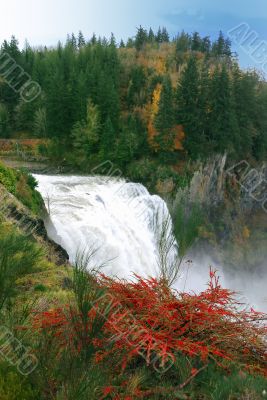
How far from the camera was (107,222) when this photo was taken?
17.5 metres

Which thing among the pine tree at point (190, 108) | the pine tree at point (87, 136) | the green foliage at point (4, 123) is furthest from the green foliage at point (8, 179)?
the green foliage at point (4, 123)

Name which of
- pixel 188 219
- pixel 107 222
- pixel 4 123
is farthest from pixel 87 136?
pixel 107 222

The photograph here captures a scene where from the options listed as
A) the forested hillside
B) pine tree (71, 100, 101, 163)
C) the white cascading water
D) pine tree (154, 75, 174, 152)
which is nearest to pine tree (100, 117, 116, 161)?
the forested hillside

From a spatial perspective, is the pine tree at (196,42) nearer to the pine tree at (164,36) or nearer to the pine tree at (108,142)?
the pine tree at (164,36)

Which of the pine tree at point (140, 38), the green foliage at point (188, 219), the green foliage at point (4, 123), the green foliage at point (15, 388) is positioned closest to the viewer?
the green foliage at point (15, 388)

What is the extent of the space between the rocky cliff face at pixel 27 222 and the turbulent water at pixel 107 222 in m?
0.85

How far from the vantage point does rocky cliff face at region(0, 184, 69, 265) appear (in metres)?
10.6

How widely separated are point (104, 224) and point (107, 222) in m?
0.39

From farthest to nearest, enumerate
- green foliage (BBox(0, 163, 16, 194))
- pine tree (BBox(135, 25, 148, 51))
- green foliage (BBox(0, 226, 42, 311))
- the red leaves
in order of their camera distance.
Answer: pine tree (BBox(135, 25, 148, 51)) → green foliage (BBox(0, 163, 16, 194)) → green foliage (BBox(0, 226, 42, 311)) → the red leaves

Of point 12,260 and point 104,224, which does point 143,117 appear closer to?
point 104,224

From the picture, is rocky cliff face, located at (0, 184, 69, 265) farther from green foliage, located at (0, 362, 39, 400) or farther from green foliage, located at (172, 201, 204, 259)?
green foliage, located at (172, 201, 204, 259)

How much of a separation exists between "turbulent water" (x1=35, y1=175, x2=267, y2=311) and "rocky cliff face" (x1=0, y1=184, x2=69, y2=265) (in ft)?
2.79

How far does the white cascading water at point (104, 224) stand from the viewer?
1540 cm

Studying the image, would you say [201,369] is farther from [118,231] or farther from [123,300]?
[118,231]
